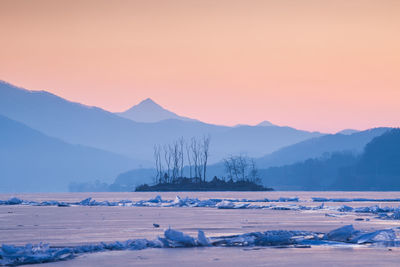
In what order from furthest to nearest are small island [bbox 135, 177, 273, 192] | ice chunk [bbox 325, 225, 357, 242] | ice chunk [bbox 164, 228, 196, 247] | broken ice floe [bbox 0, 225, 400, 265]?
small island [bbox 135, 177, 273, 192] → ice chunk [bbox 325, 225, 357, 242] → ice chunk [bbox 164, 228, 196, 247] → broken ice floe [bbox 0, 225, 400, 265]

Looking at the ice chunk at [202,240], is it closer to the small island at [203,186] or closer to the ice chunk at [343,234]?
the ice chunk at [343,234]

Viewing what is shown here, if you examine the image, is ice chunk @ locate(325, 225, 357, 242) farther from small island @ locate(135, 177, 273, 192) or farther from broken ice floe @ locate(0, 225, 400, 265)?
small island @ locate(135, 177, 273, 192)

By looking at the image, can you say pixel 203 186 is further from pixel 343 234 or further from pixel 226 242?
pixel 226 242

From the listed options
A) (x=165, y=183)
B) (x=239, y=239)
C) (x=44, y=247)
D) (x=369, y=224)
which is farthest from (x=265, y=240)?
(x=165, y=183)

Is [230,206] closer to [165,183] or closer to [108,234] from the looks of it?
[108,234]

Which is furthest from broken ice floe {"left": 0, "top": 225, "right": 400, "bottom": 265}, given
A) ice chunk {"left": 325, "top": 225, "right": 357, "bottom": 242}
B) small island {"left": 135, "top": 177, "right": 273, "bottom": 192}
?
small island {"left": 135, "top": 177, "right": 273, "bottom": 192}

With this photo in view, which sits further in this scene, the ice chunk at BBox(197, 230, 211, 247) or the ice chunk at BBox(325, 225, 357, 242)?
the ice chunk at BBox(325, 225, 357, 242)

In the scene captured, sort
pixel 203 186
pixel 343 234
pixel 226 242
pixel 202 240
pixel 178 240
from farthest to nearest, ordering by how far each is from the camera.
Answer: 1. pixel 203 186
2. pixel 343 234
3. pixel 226 242
4. pixel 202 240
5. pixel 178 240

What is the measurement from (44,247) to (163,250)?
294 centimetres

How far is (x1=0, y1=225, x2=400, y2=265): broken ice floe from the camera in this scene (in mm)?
16688

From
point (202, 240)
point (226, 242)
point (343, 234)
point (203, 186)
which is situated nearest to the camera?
point (202, 240)

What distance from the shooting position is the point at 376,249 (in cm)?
1817

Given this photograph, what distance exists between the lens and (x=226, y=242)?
63.8 ft

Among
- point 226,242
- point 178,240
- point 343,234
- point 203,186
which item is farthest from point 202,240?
point 203,186
